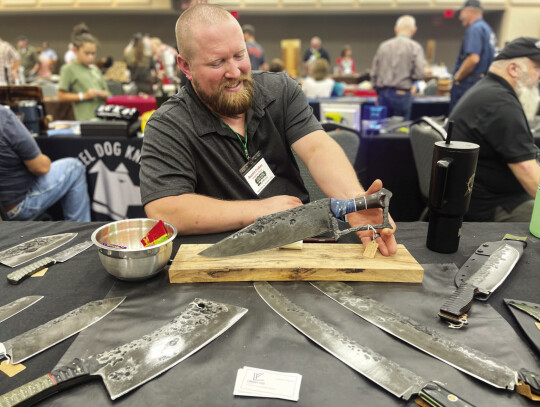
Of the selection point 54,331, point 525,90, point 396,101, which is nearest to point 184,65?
point 54,331

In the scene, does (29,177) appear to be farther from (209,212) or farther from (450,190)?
(450,190)

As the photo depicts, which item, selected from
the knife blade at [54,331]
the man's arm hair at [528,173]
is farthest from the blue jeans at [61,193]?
the man's arm hair at [528,173]

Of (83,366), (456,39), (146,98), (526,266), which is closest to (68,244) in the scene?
(83,366)

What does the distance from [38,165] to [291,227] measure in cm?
219

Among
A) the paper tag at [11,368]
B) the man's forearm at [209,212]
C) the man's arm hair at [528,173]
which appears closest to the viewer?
the paper tag at [11,368]

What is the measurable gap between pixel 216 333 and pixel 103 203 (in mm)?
2698

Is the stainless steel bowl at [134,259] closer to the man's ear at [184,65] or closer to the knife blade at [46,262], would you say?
the knife blade at [46,262]

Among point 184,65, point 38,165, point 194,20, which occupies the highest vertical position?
point 194,20

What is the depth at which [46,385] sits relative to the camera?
0.68 m

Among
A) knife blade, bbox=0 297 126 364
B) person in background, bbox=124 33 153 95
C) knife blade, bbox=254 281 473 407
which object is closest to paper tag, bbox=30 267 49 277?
knife blade, bbox=0 297 126 364

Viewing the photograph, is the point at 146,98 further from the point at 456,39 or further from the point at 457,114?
the point at 456,39

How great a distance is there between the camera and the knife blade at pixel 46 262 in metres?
1.07

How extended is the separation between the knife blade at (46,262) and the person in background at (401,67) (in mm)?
5031

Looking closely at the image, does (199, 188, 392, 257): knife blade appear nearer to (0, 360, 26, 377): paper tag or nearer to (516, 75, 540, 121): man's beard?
(0, 360, 26, 377): paper tag
